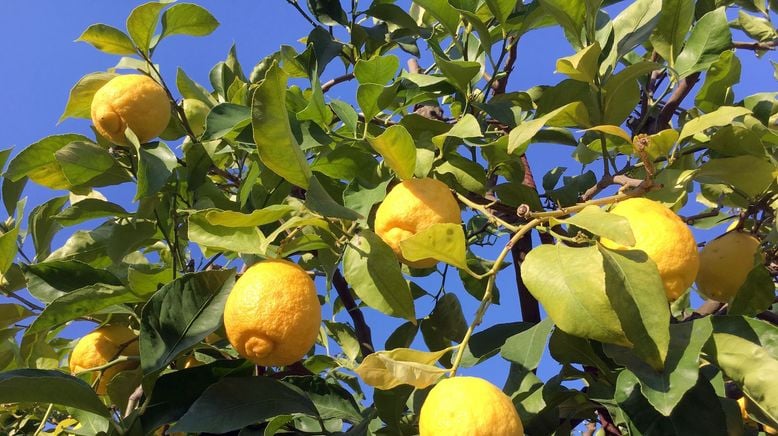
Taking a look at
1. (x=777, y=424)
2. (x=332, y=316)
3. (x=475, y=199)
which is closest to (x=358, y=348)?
(x=332, y=316)

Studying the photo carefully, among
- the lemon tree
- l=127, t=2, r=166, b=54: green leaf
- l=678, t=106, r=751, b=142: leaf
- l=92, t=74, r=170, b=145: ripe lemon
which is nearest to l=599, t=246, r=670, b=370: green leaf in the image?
the lemon tree

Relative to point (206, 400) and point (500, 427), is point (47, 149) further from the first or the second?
point (500, 427)

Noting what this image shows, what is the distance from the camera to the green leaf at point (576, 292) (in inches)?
31.4

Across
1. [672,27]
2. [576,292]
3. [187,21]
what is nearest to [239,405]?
[576,292]

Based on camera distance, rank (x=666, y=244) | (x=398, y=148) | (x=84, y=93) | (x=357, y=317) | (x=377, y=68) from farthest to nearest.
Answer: (x=357, y=317) < (x=84, y=93) < (x=377, y=68) < (x=398, y=148) < (x=666, y=244)

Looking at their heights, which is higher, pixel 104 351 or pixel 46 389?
pixel 46 389

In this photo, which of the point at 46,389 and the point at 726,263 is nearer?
the point at 46,389

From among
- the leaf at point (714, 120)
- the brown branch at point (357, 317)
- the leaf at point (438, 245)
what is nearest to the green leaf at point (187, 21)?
the brown branch at point (357, 317)

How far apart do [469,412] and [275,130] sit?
46cm

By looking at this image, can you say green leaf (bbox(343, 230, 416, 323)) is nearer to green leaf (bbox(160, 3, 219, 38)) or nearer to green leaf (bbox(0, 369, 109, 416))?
green leaf (bbox(0, 369, 109, 416))

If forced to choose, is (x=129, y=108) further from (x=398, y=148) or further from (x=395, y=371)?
(x=395, y=371)

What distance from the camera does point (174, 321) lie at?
1.09 m

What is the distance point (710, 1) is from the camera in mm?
1598

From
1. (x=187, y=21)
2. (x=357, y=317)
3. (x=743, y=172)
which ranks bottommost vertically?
(x=357, y=317)
